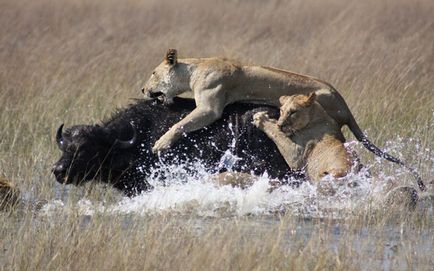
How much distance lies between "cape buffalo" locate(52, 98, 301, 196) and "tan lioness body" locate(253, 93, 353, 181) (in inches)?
4.7

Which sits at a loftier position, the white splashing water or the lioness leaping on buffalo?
the lioness leaping on buffalo

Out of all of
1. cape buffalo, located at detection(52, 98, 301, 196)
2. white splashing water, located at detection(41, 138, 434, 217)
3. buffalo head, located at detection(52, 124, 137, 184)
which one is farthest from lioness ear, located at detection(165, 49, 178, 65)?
white splashing water, located at detection(41, 138, 434, 217)

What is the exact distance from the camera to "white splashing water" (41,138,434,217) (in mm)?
8039

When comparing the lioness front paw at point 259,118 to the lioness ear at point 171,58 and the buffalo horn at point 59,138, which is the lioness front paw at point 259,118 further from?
the buffalo horn at point 59,138

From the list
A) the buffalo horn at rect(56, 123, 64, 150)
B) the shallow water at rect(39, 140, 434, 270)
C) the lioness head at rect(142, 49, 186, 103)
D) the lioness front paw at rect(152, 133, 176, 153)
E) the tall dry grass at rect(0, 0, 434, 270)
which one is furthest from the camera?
the lioness head at rect(142, 49, 186, 103)

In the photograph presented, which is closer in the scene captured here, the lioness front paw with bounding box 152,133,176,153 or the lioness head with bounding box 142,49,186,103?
the lioness front paw with bounding box 152,133,176,153

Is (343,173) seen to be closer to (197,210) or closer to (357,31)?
(197,210)

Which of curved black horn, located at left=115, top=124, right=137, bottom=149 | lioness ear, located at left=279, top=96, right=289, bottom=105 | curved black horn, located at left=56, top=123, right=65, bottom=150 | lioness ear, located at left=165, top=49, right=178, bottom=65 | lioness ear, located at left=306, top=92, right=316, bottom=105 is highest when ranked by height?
lioness ear, located at left=165, top=49, right=178, bottom=65

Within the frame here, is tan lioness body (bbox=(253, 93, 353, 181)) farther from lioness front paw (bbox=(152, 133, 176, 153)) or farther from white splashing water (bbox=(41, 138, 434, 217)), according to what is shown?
lioness front paw (bbox=(152, 133, 176, 153))

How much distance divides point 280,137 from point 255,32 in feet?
22.7

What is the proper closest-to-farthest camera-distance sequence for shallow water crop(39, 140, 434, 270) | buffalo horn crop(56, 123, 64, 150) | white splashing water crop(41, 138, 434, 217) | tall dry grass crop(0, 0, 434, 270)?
tall dry grass crop(0, 0, 434, 270)
shallow water crop(39, 140, 434, 270)
white splashing water crop(41, 138, 434, 217)
buffalo horn crop(56, 123, 64, 150)

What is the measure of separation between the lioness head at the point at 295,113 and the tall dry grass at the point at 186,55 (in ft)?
3.41

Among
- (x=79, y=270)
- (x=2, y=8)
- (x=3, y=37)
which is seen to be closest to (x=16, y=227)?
(x=79, y=270)

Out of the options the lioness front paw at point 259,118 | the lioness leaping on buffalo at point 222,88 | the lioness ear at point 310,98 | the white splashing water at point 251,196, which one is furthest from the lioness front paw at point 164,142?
the lioness ear at point 310,98
